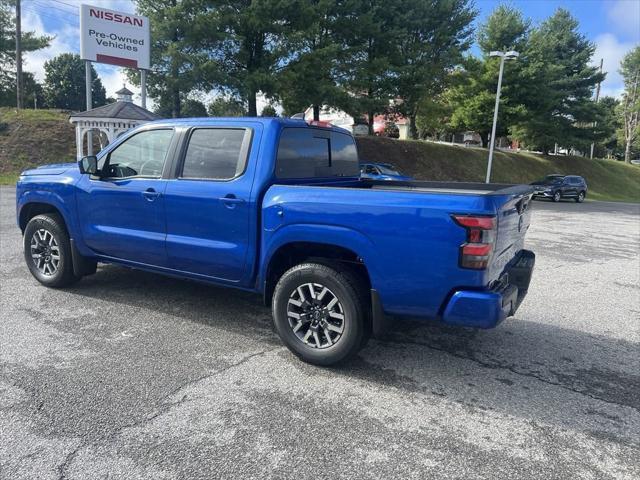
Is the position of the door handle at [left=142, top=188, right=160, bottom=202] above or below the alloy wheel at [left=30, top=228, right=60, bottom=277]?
above

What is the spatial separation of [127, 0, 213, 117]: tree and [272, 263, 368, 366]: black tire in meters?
16.7

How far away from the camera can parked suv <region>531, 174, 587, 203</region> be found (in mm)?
26362

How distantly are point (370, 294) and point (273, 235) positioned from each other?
90cm

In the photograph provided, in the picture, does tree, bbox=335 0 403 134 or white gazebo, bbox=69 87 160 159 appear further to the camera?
tree, bbox=335 0 403 134

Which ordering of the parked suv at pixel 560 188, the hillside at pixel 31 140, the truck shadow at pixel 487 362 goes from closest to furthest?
the truck shadow at pixel 487 362
the hillside at pixel 31 140
the parked suv at pixel 560 188

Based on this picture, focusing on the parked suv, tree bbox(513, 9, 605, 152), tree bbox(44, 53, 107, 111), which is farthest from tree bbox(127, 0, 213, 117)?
tree bbox(44, 53, 107, 111)

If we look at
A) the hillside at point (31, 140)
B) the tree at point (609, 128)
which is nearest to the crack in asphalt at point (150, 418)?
the hillside at point (31, 140)

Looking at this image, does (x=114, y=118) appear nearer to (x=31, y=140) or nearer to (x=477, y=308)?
(x=31, y=140)

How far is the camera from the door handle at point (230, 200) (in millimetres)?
4008

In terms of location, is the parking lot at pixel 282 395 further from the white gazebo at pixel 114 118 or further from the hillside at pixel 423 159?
the hillside at pixel 423 159

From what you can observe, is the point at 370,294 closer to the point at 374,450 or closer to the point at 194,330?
the point at 374,450

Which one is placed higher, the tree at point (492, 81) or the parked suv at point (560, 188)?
the tree at point (492, 81)

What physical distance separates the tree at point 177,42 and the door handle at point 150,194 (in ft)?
50.6

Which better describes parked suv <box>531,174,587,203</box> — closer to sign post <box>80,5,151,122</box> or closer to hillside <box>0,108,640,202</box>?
hillside <box>0,108,640,202</box>
